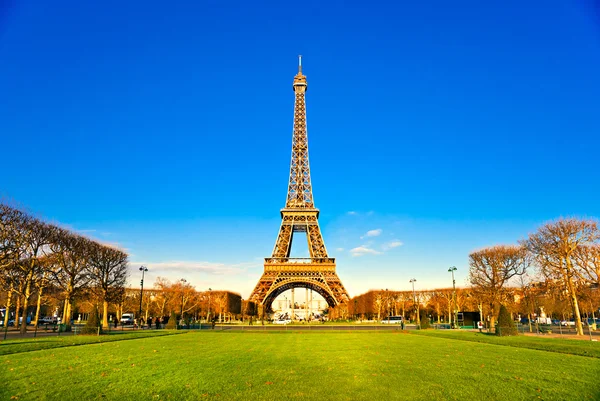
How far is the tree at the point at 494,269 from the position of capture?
167 feet

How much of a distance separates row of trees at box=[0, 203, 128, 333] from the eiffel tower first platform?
2802 centimetres

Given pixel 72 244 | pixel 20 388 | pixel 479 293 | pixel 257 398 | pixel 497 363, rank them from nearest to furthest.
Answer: pixel 257 398 < pixel 20 388 < pixel 497 363 < pixel 72 244 < pixel 479 293

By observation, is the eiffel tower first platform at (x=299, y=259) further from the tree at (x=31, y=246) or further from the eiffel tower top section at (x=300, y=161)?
the tree at (x=31, y=246)

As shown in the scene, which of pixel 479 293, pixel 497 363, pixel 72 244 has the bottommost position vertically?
pixel 497 363

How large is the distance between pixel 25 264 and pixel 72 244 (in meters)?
5.25

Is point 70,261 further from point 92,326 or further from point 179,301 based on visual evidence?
point 179,301

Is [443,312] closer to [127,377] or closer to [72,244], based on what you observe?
[72,244]

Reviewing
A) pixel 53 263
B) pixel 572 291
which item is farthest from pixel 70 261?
pixel 572 291

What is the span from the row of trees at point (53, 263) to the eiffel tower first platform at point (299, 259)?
1103 inches

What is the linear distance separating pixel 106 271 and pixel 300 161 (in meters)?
49.5

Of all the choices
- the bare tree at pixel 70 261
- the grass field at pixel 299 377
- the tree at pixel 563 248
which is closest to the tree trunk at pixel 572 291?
the tree at pixel 563 248

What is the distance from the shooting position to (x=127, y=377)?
511 inches

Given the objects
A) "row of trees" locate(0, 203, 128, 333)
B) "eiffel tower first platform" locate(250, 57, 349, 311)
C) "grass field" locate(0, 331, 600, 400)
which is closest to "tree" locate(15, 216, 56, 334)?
"row of trees" locate(0, 203, 128, 333)

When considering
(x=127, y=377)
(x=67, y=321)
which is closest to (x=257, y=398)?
(x=127, y=377)
